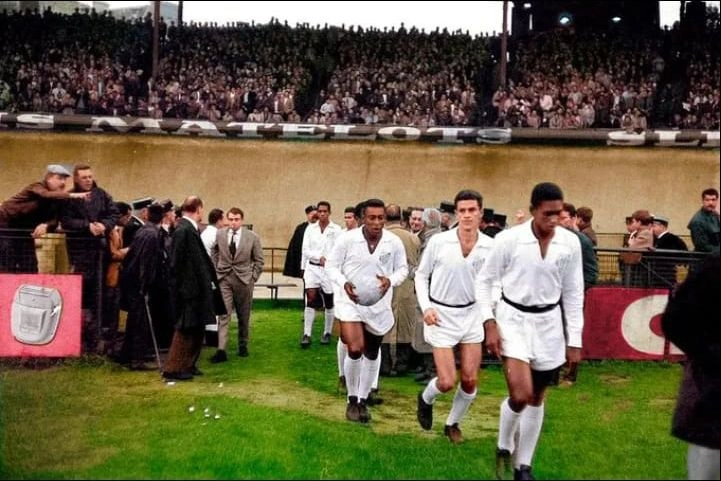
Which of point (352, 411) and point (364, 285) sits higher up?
point (364, 285)

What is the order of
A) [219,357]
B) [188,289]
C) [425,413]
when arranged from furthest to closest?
1. [219,357]
2. [188,289]
3. [425,413]

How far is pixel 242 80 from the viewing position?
23766 mm

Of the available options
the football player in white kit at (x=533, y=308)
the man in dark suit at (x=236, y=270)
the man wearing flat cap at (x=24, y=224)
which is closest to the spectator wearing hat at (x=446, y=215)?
the man in dark suit at (x=236, y=270)

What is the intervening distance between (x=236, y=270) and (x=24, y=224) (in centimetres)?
264

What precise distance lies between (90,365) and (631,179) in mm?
14712

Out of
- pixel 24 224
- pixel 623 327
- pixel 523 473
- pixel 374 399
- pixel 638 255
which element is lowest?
pixel 374 399

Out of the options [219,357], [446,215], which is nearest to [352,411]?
[446,215]

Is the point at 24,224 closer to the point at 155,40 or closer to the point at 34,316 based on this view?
the point at 34,316

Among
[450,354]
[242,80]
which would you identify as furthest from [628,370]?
[242,80]

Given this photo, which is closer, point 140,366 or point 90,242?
point 140,366

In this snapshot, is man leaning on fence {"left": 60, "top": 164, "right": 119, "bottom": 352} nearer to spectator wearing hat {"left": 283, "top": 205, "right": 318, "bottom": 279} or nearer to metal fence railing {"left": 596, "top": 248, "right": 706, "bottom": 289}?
spectator wearing hat {"left": 283, "top": 205, "right": 318, "bottom": 279}

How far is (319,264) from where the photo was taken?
511 inches

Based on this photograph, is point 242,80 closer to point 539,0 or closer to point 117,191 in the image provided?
point 117,191

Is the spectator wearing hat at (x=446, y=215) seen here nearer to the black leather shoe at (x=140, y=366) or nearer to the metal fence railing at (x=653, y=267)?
the metal fence railing at (x=653, y=267)
